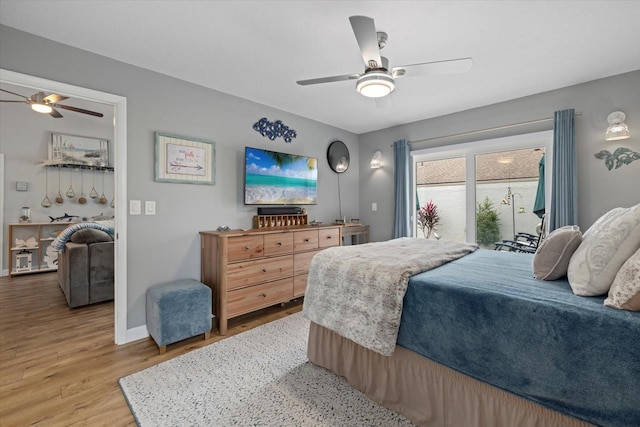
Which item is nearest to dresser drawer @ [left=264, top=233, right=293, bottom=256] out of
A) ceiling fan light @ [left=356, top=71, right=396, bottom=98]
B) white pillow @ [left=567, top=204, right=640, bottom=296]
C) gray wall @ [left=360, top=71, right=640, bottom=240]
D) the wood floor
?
the wood floor

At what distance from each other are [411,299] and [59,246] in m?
4.30

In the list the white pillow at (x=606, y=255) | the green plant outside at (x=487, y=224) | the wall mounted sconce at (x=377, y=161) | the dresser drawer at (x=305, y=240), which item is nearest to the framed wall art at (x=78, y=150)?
the dresser drawer at (x=305, y=240)

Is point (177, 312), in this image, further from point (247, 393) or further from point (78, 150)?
point (78, 150)

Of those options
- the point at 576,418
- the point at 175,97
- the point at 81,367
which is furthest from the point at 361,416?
the point at 175,97

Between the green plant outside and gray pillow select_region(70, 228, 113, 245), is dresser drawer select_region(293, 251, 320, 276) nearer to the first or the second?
the green plant outside

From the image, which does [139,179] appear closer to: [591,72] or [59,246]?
[59,246]

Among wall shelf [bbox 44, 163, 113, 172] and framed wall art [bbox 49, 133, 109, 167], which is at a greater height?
framed wall art [bbox 49, 133, 109, 167]

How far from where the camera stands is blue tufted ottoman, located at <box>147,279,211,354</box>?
2.31m

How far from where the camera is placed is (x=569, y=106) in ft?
9.73

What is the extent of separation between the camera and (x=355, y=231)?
177 inches

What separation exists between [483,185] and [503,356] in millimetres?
3055

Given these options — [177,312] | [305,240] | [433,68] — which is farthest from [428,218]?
[177,312]

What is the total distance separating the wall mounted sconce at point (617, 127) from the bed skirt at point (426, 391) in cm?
284

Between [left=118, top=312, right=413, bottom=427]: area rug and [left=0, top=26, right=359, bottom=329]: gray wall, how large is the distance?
909mm
